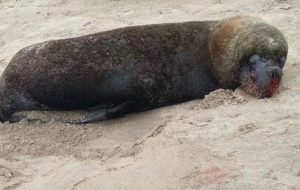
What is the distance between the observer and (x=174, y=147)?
4.75 metres

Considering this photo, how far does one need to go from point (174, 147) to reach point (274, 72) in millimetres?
1505

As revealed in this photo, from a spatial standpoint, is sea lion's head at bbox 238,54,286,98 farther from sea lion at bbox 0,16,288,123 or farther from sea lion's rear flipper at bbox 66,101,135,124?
sea lion's rear flipper at bbox 66,101,135,124

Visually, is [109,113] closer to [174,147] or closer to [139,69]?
[139,69]

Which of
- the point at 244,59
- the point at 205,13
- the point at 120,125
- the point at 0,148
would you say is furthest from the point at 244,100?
the point at 205,13

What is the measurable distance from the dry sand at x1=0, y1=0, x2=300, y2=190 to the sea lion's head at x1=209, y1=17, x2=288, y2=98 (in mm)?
174

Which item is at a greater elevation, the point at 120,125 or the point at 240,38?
the point at 240,38

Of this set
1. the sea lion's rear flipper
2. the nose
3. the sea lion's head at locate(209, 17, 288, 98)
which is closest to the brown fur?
the sea lion's head at locate(209, 17, 288, 98)

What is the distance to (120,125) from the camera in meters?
5.70

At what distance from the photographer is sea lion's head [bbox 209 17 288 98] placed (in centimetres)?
593

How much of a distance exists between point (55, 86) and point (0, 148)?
0.83 m

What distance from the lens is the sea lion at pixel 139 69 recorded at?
5.89m

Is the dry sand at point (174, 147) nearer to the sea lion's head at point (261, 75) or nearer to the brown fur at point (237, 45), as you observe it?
the sea lion's head at point (261, 75)

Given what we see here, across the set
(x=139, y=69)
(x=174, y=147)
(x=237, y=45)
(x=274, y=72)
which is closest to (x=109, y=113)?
(x=139, y=69)

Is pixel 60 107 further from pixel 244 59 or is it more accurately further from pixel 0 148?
pixel 244 59
